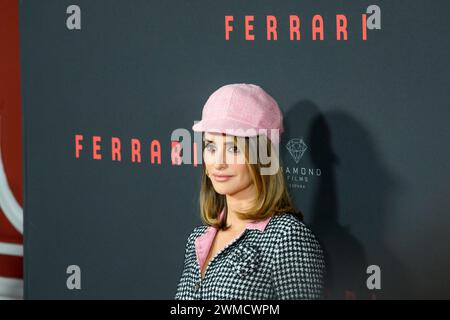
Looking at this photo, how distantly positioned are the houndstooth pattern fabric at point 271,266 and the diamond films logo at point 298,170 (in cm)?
35

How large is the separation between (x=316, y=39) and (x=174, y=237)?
663 millimetres

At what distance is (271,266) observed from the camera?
5.61 feet

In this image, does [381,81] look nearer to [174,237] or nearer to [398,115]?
[398,115]

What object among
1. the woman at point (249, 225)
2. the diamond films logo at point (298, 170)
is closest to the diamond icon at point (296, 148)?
the diamond films logo at point (298, 170)

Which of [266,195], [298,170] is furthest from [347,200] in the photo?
[266,195]

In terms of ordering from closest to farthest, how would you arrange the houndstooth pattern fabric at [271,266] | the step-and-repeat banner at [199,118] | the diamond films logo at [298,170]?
the houndstooth pattern fabric at [271,266], the step-and-repeat banner at [199,118], the diamond films logo at [298,170]

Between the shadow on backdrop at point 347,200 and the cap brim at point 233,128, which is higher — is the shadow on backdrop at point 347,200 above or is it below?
below

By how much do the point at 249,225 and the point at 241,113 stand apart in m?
0.24

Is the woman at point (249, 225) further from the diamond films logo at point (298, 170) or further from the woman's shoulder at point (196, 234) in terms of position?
the diamond films logo at point (298, 170)

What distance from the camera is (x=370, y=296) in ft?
6.70

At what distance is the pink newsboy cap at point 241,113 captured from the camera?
5.71 feet

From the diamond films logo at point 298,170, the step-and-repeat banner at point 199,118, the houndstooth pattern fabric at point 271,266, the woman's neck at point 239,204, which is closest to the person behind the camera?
the houndstooth pattern fabric at point 271,266

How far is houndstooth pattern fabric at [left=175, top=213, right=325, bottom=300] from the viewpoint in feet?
5.53

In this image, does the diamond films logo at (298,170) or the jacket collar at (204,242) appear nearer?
the jacket collar at (204,242)
